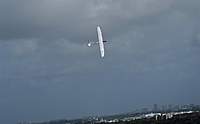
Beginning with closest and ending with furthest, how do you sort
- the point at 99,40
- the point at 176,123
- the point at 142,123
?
1. the point at 99,40
2. the point at 176,123
3. the point at 142,123

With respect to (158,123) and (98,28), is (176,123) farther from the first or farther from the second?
(98,28)

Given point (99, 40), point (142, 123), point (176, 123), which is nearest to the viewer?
point (99, 40)

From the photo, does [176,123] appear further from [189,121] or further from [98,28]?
[98,28]

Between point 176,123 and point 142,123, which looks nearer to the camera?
point 176,123

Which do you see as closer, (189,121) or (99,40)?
(99,40)

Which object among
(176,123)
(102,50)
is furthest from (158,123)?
(102,50)

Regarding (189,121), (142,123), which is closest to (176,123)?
(189,121)

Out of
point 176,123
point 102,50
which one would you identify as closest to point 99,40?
point 102,50

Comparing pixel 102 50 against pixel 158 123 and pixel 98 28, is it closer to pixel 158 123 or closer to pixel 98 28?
pixel 98 28
